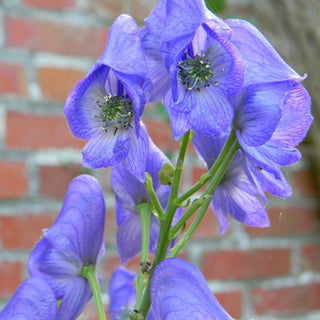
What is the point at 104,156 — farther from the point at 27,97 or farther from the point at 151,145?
the point at 27,97

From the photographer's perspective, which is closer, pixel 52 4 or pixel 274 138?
pixel 274 138

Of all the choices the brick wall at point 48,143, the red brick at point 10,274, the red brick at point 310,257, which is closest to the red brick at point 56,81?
the brick wall at point 48,143

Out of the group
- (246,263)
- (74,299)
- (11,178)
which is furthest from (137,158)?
(246,263)

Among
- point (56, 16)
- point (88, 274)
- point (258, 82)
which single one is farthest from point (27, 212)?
point (258, 82)

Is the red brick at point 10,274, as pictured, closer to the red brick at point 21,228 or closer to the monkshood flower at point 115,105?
the red brick at point 21,228

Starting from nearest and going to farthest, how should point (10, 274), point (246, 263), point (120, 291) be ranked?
point (120, 291) < point (10, 274) < point (246, 263)

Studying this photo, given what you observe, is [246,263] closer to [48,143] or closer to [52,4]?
[48,143]
